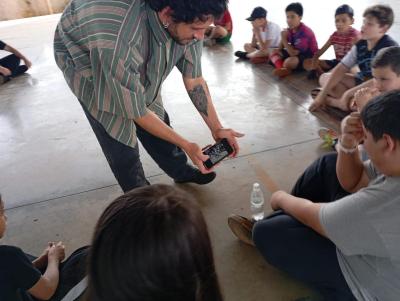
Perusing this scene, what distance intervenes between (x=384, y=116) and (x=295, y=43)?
3.20 metres

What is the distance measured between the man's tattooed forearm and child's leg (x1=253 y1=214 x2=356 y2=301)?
0.70 meters

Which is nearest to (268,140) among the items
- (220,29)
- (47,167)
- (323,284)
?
(323,284)

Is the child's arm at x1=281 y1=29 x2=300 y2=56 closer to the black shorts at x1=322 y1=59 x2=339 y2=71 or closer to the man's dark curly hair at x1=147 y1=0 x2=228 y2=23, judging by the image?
the black shorts at x1=322 y1=59 x2=339 y2=71

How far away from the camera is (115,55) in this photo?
1.30m

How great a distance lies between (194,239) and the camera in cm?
74

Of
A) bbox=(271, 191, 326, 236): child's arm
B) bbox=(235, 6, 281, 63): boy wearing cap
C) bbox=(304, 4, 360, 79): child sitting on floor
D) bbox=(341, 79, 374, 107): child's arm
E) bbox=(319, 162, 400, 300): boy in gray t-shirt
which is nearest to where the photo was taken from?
bbox=(319, 162, 400, 300): boy in gray t-shirt

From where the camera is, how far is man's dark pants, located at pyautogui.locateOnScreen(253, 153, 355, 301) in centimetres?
130

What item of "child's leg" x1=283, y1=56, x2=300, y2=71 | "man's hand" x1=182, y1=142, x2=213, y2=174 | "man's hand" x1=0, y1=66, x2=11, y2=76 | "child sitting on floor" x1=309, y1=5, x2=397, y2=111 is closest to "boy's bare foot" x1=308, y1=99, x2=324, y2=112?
"child sitting on floor" x1=309, y1=5, x2=397, y2=111

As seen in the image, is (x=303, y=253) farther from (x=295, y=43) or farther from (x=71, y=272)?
(x=295, y=43)

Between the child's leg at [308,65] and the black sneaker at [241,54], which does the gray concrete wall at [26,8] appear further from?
the child's leg at [308,65]

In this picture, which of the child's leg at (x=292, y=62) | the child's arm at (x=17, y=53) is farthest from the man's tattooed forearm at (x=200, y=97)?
the child's arm at (x=17, y=53)

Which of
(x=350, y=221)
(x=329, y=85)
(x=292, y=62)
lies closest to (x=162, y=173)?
(x=350, y=221)

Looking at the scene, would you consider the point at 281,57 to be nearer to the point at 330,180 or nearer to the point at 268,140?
the point at 268,140

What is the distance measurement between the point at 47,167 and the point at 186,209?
7.37 feet
